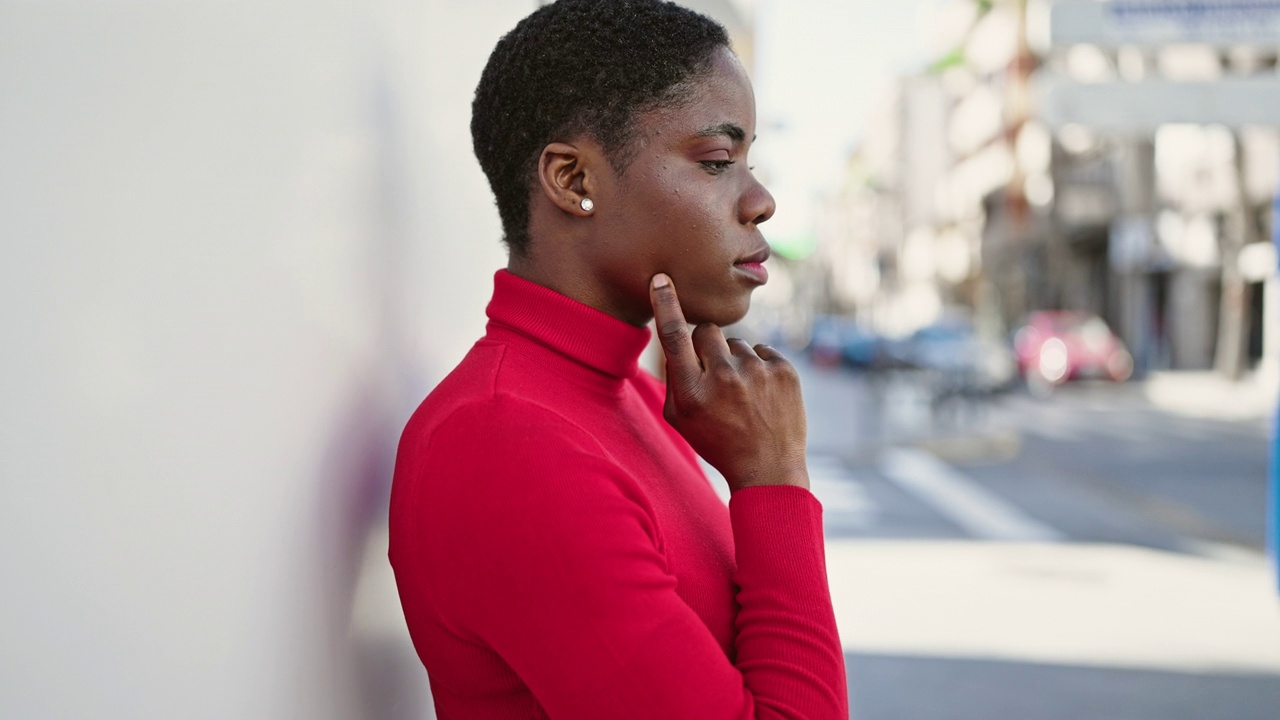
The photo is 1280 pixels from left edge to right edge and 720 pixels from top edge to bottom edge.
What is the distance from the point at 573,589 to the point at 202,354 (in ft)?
1.41

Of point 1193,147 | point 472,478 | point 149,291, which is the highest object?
point 1193,147

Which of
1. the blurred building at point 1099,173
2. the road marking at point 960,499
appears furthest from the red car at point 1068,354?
the road marking at point 960,499

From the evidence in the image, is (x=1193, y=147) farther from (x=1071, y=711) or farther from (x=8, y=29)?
(x=8, y=29)

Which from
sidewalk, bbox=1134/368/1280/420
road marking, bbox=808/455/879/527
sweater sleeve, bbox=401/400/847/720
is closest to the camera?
sweater sleeve, bbox=401/400/847/720

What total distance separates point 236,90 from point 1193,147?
32250mm

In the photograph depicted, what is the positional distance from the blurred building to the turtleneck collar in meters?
Answer: 6.11

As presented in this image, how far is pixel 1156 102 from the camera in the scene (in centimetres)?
704

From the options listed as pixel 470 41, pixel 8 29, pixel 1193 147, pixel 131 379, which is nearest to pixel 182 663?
pixel 131 379

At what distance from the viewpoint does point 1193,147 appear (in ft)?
97.7

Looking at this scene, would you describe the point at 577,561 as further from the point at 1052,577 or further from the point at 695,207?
the point at 1052,577

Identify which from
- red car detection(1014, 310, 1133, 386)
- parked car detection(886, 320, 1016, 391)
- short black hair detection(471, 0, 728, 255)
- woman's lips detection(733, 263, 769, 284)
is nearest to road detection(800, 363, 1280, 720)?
parked car detection(886, 320, 1016, 391)

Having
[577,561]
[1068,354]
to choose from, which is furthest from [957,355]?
[577,561]

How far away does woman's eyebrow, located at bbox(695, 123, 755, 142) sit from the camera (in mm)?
1542

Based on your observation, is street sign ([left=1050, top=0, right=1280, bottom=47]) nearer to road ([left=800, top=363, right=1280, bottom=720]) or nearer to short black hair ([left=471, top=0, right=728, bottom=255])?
road ([left=800, top=363, right=1280, bottom=720])
